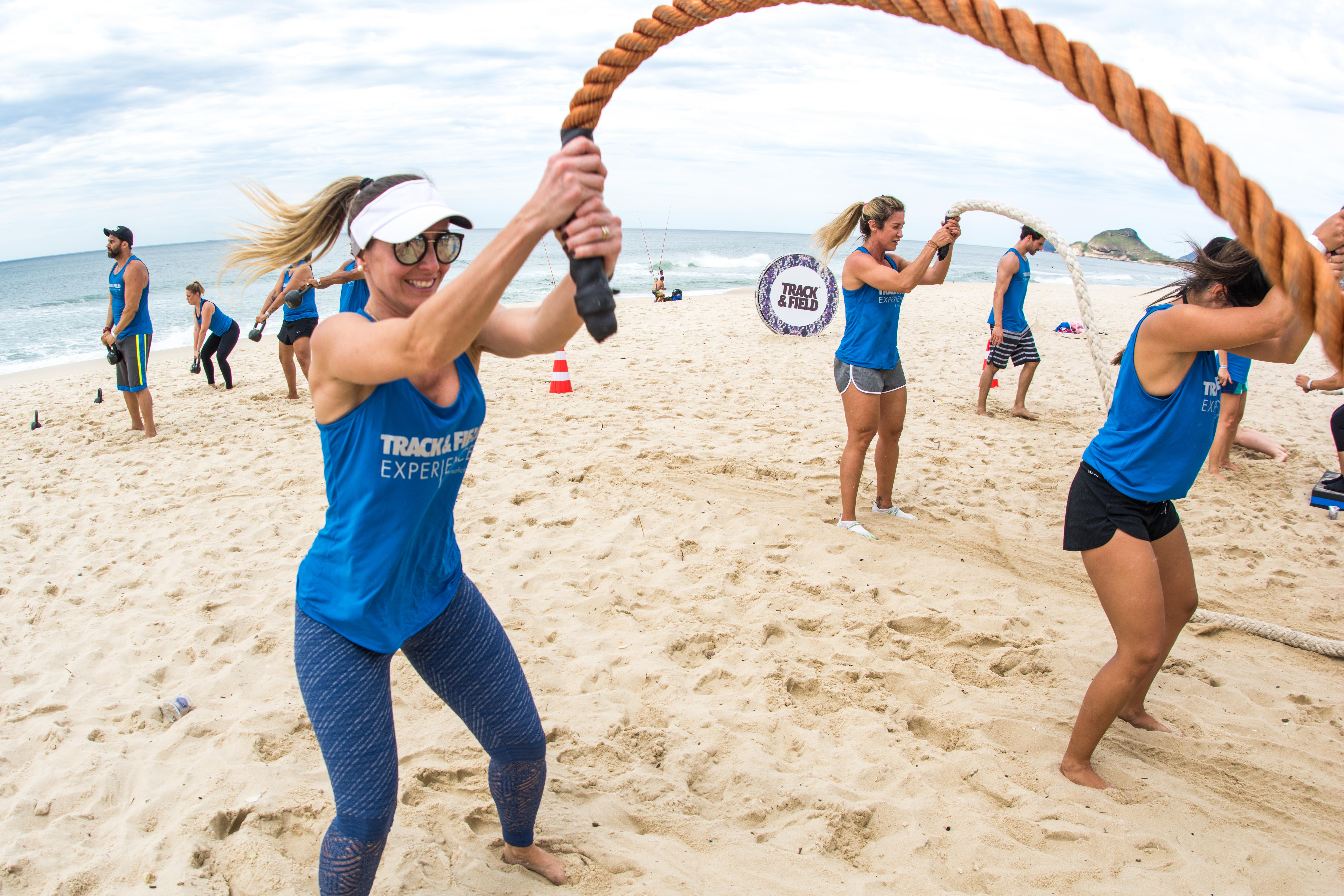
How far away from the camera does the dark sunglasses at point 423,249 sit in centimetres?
186

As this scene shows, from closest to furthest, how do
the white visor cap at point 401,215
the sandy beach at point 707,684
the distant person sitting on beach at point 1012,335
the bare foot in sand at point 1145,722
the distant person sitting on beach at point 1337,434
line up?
the white visor cap at point 401,215, the sandy beach at point 707,684, the bare foot in sand at point 1145,722, the distant person sitting on beach at point 1337,434, the distant person sitting on beach at point 1012,335

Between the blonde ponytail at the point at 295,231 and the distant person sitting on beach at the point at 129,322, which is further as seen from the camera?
the distant person sitting on beach at the point at 129,322

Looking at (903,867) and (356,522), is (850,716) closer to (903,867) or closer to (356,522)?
(903,867)

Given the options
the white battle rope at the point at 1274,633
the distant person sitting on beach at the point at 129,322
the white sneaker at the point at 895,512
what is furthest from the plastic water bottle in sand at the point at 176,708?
the distant person sitting on beach at the point at 129,322

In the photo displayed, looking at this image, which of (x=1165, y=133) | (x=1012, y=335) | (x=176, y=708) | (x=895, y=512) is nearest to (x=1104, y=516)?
(x=1165, y=133)

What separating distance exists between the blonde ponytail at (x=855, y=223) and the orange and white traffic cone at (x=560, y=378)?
12.3 ft

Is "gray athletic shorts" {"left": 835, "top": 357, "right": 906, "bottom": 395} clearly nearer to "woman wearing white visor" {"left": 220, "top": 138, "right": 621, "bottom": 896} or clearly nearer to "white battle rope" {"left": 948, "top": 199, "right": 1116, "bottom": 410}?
"white battle rope" {"left": 948, "top": 199, "right": 1116, "bottom": 410}

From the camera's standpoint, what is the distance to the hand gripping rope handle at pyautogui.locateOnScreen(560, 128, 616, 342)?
139cm

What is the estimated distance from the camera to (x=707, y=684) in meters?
3.68

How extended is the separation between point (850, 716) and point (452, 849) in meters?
1.74

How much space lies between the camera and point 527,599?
4480 millimetres

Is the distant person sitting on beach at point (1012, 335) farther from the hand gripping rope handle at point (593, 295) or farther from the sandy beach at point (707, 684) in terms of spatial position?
the hand gripping rope handle at point (593, 295)

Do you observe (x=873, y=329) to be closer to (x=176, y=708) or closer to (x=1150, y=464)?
(x=1150, y=464)

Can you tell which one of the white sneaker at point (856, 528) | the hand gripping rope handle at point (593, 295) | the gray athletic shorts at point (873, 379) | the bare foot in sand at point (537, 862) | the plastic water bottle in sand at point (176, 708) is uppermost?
the hand gripping rope handle at point (593, 295)
